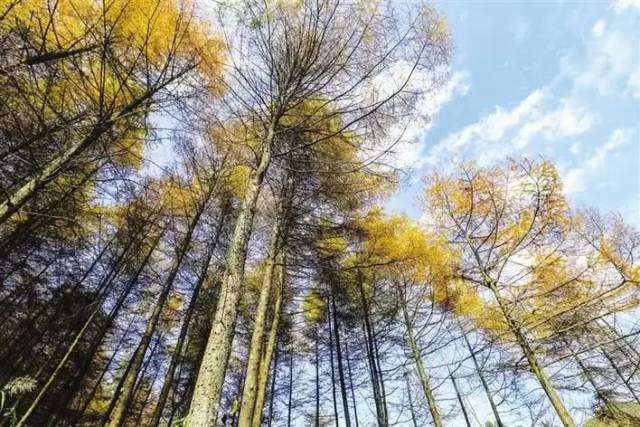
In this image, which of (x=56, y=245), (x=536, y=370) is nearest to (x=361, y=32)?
(x=536, y=370)

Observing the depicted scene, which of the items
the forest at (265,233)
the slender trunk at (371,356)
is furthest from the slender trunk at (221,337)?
the slender trunk at (371,356)

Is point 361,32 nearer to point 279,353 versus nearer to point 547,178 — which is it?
point 547,178

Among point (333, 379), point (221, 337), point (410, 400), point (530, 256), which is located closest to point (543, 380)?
point (530, 256)

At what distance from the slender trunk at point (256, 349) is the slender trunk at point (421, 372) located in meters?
4.09

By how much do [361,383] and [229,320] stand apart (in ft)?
31.6

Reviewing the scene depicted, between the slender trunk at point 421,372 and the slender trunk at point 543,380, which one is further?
the slender trunk at point 421,372

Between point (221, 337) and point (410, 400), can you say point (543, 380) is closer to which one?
point (221, 337)

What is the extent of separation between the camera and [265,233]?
8.36 metres

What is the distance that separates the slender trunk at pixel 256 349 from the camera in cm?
452

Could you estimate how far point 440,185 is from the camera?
643cm

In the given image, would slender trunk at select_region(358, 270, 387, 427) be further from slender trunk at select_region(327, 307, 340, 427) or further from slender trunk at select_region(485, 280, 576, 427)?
slender trunk at select_region(485, 280, 576, 427)

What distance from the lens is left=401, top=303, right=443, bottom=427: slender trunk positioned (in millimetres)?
6681

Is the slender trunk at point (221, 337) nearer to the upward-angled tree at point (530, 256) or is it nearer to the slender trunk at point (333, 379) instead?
the upward-angled tree at point (530, 256)

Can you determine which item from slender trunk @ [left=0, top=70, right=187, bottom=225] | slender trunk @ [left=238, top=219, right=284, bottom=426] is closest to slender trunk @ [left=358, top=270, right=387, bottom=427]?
slender trunk @ [left=238, top=219, right=284, bottom=426]
